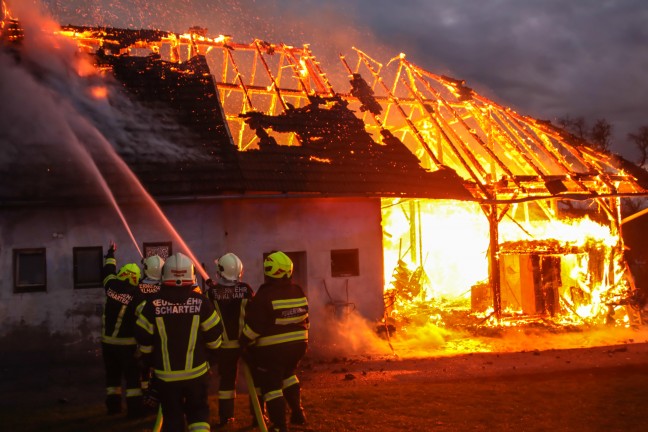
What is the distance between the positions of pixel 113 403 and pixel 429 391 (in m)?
4.02

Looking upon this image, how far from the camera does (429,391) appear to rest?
802 cm

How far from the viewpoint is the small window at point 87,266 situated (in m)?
10.6

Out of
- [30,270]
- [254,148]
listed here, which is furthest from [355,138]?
[30,270]

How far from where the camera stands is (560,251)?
14062mm

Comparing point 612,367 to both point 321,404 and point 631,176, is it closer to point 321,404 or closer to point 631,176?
point 321,404

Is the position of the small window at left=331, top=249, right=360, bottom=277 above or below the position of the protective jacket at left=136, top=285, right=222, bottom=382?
above

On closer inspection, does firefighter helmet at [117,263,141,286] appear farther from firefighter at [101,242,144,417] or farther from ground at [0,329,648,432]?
ground at [0,329,648,432]

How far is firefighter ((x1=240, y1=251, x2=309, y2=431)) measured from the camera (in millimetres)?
6008

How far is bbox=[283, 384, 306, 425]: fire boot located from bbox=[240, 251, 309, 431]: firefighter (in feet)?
0.51

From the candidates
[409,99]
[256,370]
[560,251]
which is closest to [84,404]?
[256,370]

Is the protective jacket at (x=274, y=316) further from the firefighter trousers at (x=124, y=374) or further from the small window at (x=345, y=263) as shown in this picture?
the small window at (x=345, y=263)

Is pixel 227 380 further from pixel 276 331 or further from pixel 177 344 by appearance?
pixel 177 344

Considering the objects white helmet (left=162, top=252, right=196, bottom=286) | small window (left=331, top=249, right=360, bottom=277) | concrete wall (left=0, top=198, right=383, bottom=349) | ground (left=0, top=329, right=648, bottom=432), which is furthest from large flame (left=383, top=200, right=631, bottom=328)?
white helmet (left=162, top=252, right=196, bottom=286)

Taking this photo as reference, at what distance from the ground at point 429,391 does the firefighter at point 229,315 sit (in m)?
0.42
